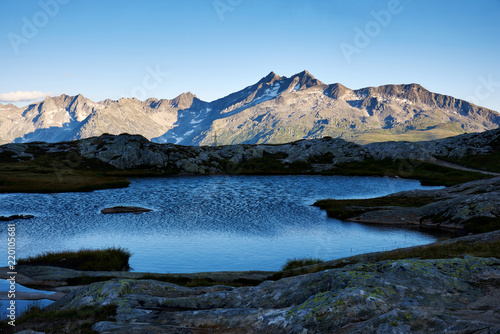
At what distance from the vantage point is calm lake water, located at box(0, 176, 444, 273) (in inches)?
1454

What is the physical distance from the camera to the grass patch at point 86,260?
30.8m

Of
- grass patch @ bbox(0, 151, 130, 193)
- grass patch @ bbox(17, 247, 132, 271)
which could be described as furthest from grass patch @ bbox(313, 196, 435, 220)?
grass patch @ bbox(0, 151, 130, 193)

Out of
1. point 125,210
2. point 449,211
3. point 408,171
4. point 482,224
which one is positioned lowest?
point 125,210

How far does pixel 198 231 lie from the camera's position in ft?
158

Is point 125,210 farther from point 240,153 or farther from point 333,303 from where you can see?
point 240,153

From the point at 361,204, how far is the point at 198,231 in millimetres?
32216

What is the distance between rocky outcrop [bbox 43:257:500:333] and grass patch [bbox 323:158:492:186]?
97781mm

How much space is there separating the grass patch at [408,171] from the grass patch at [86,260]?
95.9 m

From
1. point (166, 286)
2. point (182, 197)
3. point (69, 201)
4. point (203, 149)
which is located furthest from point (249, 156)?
point (166, 286)

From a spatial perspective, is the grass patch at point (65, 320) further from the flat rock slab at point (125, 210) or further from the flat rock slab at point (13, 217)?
the flat rock slab at point (125, 210)

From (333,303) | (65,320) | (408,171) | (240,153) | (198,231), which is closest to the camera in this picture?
(333,303)

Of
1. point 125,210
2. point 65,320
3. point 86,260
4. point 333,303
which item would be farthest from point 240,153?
point 333,303

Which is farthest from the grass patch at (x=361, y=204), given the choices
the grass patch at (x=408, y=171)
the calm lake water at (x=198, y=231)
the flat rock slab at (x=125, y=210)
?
the grass patch at (x=408, y=171)

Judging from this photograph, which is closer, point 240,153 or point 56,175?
point 56,175
